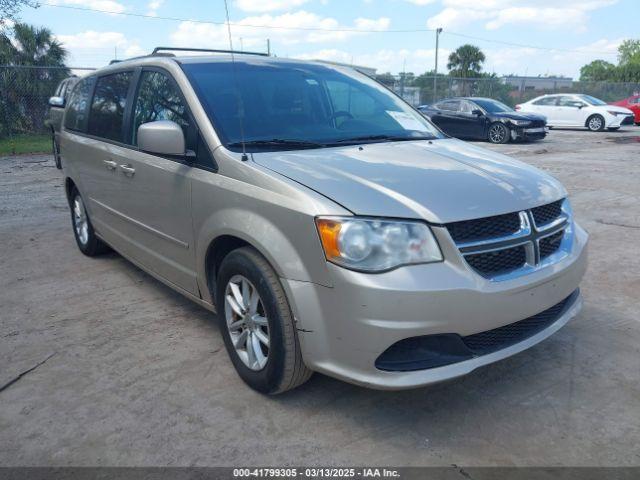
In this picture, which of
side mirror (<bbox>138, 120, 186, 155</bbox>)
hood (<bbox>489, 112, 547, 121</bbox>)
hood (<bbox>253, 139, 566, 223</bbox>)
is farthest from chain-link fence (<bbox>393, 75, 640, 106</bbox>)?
side mirror (<bbox>138, 120, 186, 155</bbox>)

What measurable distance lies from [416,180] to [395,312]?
724mm

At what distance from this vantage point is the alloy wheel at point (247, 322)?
2.82m

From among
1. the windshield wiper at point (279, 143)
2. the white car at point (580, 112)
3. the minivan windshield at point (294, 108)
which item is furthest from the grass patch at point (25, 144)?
the white car at point (580, 112)

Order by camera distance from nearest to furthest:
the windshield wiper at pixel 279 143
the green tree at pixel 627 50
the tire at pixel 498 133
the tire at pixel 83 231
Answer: the windshield wiper at pixel 279 143, the tire at pixel 83 231, the tire at pixel 498 133, the green tree at pixel 627 50

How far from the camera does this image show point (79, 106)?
16.8 feet

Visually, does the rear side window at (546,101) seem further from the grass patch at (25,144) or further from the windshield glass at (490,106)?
the grass patch at (25,144)

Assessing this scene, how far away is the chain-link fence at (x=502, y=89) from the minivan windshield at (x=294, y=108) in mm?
19032

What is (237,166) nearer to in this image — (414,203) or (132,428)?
(414,203)

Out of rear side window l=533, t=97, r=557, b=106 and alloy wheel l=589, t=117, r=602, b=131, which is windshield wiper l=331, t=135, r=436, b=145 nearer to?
alloy wheel l=589, t=117, r=602, b=131

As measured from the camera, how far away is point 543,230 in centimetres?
275

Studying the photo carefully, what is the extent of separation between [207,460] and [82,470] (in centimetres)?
53

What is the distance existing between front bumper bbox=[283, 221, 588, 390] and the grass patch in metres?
15.5

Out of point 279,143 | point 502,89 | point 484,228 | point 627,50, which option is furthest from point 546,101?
point 627,50

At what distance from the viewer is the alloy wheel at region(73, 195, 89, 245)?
5297 mm
